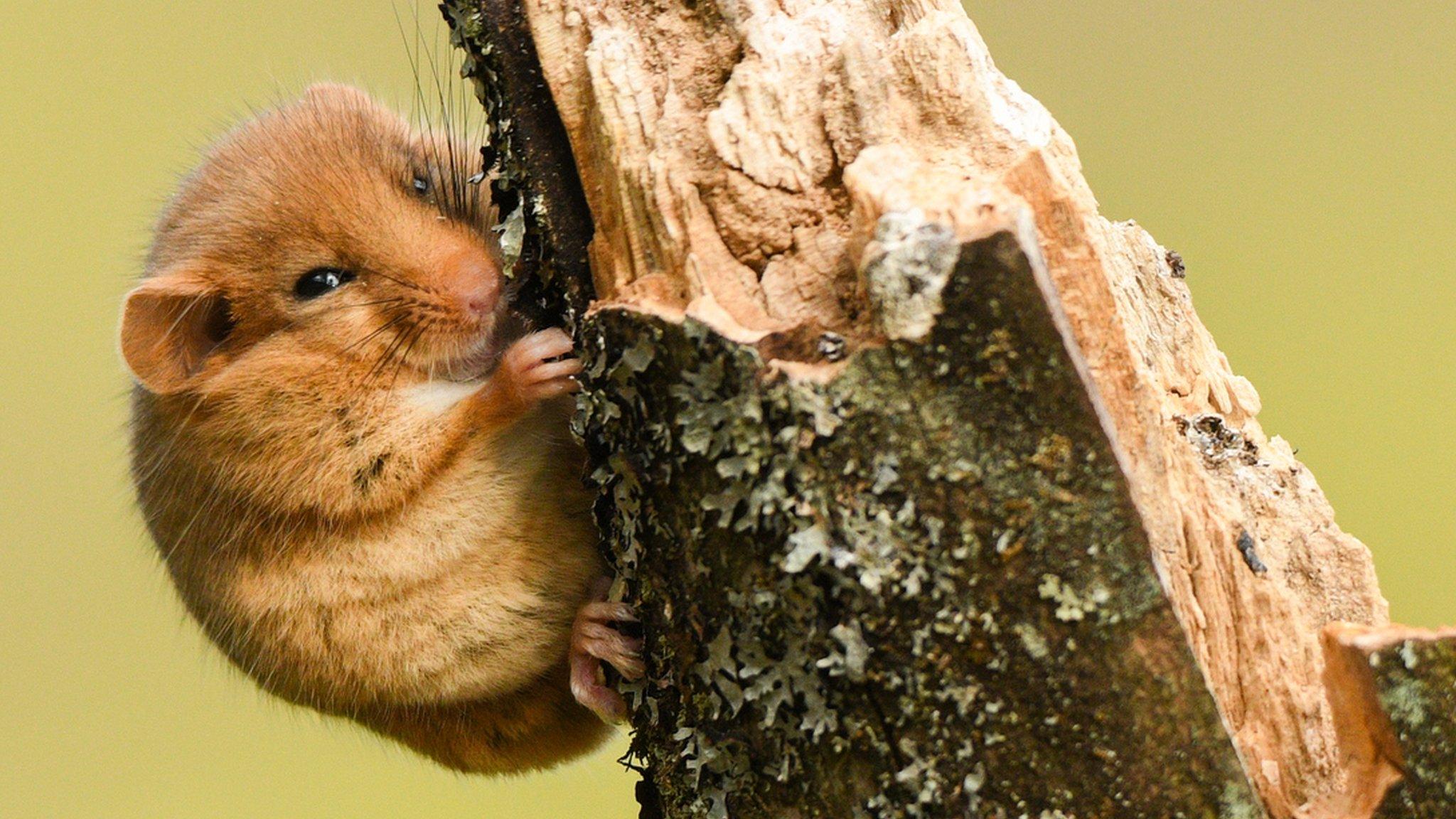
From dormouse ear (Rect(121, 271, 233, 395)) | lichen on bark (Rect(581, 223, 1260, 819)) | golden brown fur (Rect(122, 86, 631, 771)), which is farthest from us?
dormouse ear (Rect(121, 271, 233, 395))

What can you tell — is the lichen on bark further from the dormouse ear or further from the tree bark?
the dormouse ear

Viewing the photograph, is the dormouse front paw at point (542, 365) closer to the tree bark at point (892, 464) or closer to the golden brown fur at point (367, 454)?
the golden brown fur at point (367, 454)

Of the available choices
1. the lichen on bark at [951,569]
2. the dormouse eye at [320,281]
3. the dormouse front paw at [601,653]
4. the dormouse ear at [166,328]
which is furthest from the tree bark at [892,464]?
the dormouse ear at [166,328]

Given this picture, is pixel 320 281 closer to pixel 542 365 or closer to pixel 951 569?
pixel 542 365

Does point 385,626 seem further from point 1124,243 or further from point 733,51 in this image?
point 1124,243

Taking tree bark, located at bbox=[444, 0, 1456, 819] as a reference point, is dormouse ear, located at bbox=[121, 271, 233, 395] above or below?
below

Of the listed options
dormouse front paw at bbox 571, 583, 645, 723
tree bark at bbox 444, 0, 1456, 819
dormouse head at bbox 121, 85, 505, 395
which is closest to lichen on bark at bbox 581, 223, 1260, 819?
tree bark at bbox 444, 0, 1456, 819

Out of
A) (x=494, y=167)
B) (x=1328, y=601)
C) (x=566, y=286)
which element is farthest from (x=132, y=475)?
(x=1328, y=601)
